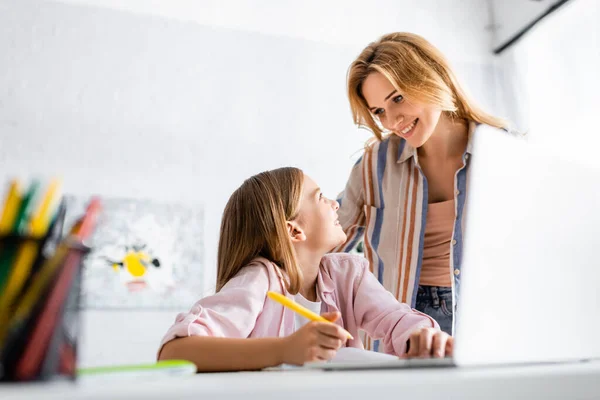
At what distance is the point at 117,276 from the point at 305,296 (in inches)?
75.3

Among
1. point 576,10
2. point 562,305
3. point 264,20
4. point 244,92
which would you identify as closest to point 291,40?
point 264,20

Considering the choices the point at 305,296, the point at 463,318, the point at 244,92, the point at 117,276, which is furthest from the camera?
the point at 244,92

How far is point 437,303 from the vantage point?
1.61 metres

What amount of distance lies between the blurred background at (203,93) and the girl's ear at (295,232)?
1757 millimetres

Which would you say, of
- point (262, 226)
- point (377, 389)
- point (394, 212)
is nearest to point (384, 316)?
point (262, 226)

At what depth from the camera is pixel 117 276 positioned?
2896 millimetres

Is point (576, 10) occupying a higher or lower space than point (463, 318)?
higher

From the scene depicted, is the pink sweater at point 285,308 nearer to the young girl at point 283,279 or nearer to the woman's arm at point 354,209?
the young girl at point 283,279

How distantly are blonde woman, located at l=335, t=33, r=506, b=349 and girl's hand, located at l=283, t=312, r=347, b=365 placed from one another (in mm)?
951

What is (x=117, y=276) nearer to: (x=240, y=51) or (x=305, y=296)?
(x=240, y=51)

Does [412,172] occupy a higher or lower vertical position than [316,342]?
higher

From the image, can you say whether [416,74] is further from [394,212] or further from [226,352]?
[226,352]

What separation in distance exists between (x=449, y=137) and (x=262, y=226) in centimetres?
78

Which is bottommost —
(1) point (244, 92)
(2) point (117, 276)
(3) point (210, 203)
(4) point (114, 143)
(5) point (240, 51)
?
(2) point (117, 276)
